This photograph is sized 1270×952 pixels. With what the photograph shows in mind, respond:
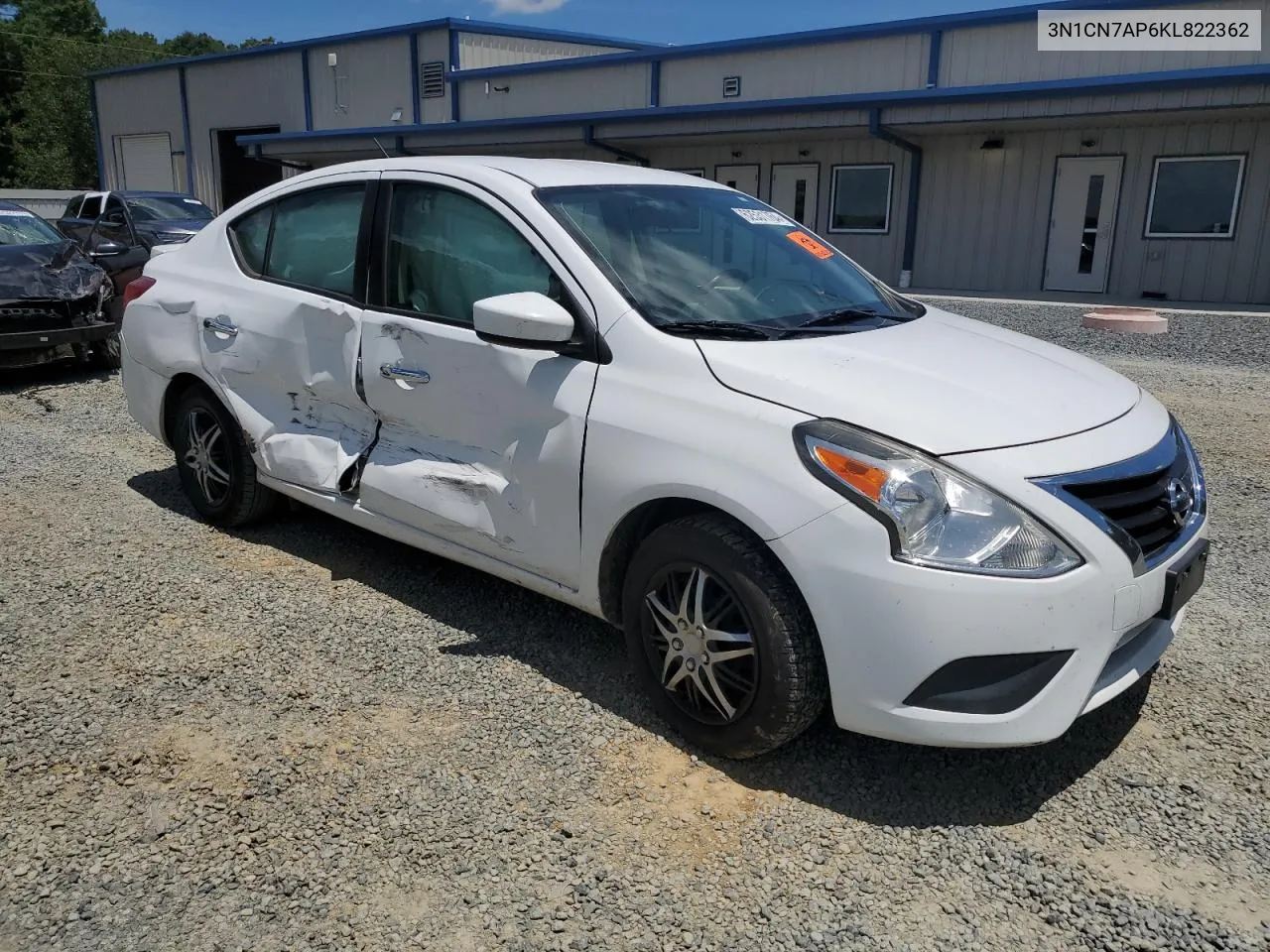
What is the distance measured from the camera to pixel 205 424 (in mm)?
4742

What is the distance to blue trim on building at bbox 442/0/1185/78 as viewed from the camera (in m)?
16.3

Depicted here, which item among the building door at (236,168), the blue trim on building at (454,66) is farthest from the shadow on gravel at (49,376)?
the building door at (236,168)

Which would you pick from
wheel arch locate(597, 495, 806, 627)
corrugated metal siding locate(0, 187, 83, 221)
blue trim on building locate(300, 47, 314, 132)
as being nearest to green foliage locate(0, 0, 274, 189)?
corrugated metal siding locate(0, 187, 83, 221)

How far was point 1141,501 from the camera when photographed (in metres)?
2.64

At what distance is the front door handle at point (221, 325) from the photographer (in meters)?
4.42

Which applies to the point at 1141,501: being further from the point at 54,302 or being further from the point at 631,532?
the point at 54,302

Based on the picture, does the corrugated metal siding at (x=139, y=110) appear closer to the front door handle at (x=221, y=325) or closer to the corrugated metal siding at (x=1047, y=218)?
the corrugated metal siding at (x=1047, y=218)

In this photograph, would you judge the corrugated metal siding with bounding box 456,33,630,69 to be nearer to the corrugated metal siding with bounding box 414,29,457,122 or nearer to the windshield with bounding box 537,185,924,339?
the corrugated metal siding with bounding box 414,29,457,122

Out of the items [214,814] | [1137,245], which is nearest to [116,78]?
[1137,245]

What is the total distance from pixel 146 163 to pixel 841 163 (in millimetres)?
27273

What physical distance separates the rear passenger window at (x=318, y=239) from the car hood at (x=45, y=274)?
17.2 ft

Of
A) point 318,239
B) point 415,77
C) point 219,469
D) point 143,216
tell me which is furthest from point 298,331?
point 415,77

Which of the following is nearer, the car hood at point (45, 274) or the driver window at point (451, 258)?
the driver window at point (451, 258)

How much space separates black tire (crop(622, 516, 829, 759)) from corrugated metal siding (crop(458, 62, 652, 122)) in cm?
A: 2095
